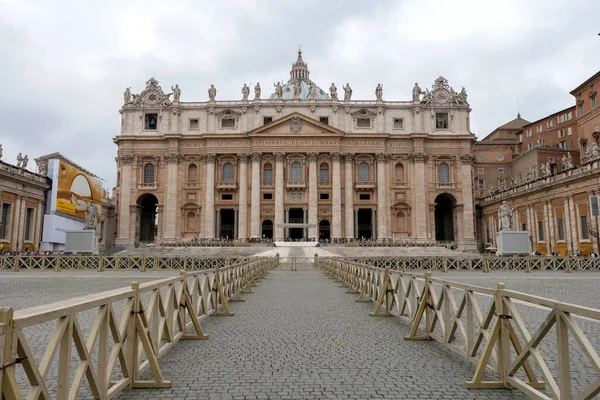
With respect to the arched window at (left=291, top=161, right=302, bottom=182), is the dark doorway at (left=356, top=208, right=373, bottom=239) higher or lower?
lower

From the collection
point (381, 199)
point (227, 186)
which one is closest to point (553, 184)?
point (381, 199)

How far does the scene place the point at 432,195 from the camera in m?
63.4

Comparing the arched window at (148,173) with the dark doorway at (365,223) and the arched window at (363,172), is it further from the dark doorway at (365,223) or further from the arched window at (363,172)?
the dark doorway at (365,223)

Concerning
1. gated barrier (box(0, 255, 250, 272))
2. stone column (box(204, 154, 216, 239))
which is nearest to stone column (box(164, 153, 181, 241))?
stone column (box(204, 154, 216, 239))

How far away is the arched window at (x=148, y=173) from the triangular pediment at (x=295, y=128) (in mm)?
14924

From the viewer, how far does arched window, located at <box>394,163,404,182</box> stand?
64.0 metres

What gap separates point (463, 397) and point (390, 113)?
6240 cm

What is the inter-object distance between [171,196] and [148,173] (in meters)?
5.45

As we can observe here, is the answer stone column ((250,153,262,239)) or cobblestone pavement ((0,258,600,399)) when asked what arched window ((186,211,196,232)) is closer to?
stone column ((250,153,262,239))

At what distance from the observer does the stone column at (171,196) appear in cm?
6206

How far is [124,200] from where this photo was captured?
2475 inches

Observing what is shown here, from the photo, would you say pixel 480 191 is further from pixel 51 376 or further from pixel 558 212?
pixel 51 376

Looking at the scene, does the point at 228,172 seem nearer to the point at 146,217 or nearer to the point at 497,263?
the point at 146,217

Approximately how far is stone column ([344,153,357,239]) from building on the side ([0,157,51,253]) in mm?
35409
